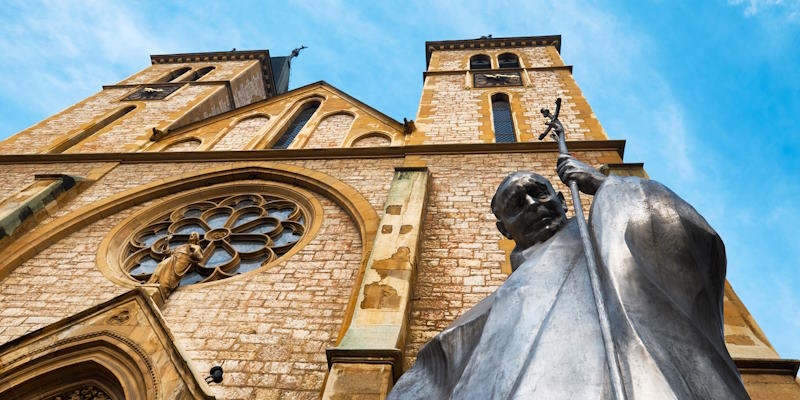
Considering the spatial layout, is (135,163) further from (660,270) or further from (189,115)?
(660,270)

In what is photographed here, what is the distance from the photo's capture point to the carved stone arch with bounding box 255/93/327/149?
31.6 feet

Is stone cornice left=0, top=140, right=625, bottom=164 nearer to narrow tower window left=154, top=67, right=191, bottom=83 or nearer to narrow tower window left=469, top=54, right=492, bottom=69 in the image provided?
narrow tower window left=154, top=67, right=191, bottom=83

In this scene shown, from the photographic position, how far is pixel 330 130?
10281 mm

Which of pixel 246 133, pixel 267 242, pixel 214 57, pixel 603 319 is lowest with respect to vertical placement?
pixel 603 319

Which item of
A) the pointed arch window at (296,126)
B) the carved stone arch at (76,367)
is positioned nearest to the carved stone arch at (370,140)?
the pointed arch window at (296,126)

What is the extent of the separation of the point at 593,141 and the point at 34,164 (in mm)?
10356

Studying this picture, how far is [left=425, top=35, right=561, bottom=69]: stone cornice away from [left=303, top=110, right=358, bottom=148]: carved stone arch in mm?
6710

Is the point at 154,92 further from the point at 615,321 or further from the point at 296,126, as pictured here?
the point at 615,321

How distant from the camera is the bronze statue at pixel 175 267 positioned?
5230mm

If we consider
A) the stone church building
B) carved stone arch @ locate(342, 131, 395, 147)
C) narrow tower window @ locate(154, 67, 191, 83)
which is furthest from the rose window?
narrow tower window @ locate(154, 67, 191, 83)

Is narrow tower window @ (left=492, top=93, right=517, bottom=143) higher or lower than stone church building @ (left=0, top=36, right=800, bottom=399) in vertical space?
higher

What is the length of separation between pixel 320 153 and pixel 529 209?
20.5 feet

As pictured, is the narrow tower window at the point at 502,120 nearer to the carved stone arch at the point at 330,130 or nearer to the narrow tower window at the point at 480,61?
the carved stone arch at the point at 330,130

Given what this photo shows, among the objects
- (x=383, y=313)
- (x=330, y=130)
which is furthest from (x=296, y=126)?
(x=383, y=313)
